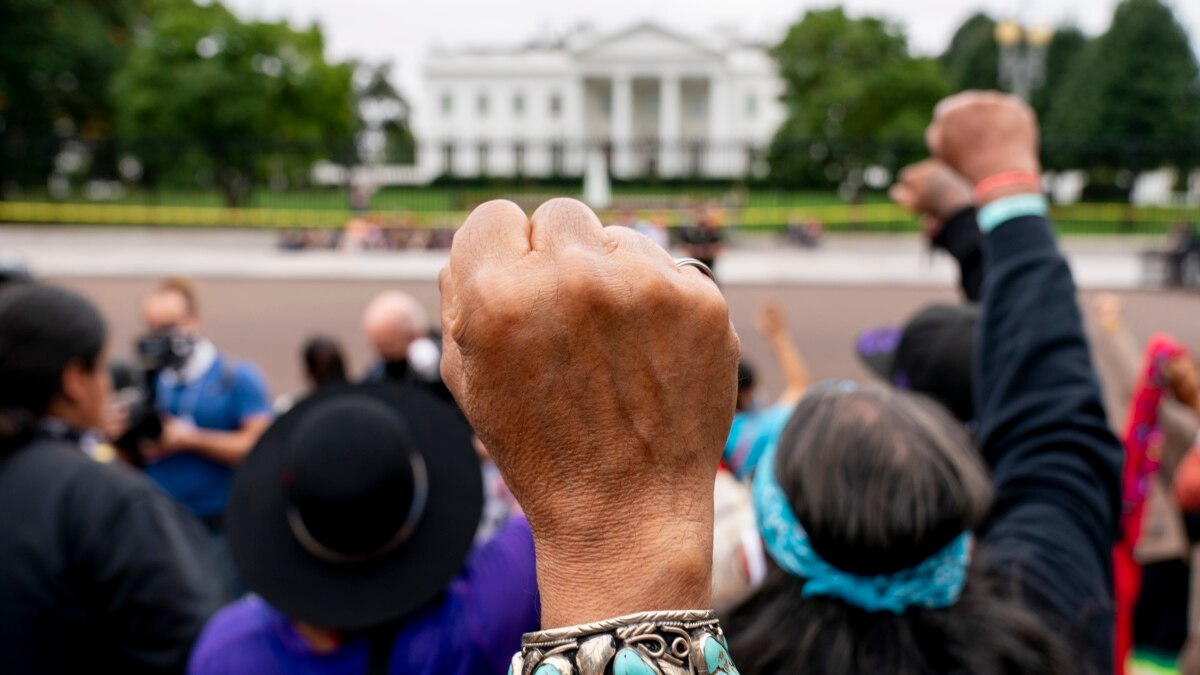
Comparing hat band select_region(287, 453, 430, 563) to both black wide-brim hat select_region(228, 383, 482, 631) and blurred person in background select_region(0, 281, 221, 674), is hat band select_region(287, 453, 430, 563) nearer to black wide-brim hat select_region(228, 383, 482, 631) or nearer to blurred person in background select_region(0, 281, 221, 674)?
black wide-brim hat select_region(228, 383, 482, 631)

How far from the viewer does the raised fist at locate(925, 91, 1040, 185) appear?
211 cm

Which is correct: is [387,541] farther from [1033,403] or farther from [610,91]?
[610,91]

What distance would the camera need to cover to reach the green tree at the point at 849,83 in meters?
50.9

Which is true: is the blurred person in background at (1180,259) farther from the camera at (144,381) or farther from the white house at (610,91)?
the white house at (610,91)

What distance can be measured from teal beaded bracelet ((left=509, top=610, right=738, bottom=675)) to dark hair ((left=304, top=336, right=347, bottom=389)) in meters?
4.53

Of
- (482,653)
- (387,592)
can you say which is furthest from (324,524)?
(482,653)

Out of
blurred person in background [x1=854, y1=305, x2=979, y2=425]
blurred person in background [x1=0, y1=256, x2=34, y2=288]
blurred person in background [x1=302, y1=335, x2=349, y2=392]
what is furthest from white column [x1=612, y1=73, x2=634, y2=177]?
blurred person in background [x1=854, y1=305, x2=979, y2=425]

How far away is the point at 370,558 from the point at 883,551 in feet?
3.13

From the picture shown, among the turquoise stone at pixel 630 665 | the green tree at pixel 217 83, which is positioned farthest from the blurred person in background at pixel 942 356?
the green tree at pixel 217 83

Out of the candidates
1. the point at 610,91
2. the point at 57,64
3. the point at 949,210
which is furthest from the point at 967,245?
Result: the point at 610,91

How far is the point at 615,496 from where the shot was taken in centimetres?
89

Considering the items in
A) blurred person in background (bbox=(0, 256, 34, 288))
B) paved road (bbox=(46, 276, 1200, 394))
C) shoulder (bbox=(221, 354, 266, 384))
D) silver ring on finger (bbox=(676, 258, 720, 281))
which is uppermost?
silver ring on finger (bbox=(676, 258, 720, 281))

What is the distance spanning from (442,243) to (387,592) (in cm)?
2492

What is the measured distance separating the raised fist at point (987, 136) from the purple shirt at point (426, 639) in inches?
50.6
